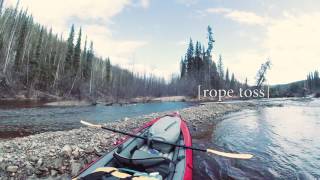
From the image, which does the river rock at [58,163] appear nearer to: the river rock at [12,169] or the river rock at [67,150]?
the river rock at [67,150]

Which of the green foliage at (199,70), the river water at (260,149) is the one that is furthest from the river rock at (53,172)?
the green foliage at (199,70)

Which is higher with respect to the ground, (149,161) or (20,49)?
(20,49)

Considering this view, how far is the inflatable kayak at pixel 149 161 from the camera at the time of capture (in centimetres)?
431

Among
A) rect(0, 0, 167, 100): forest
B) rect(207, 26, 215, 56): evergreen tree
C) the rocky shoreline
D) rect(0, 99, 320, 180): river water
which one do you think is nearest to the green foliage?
rect(207, 26, 215, 56): evergreen tree

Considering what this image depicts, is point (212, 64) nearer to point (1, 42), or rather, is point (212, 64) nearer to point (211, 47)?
point (211, 47)

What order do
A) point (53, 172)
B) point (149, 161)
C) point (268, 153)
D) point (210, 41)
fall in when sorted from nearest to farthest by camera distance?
→ point (149, 161), point (53, 172), point (268, 153), point (210, 41)

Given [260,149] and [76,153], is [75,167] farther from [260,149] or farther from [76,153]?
[260,149]

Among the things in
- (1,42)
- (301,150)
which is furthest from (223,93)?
(301,150)

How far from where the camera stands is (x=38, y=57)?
4359 cm

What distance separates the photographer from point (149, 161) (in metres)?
4.86

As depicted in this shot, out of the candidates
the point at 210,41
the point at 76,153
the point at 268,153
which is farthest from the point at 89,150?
the point at 210,41

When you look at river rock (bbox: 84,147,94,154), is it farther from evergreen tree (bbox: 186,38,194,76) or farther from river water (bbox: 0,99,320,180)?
evergreen tree (bbox: 186,38,194,76)

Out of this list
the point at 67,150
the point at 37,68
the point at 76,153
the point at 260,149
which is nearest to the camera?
the point at 67,150

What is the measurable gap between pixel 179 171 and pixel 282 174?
3833 mm
